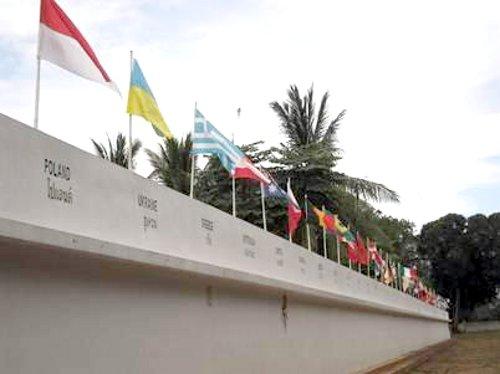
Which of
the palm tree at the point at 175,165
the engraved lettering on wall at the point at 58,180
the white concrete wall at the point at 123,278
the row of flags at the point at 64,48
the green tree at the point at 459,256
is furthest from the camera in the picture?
the green tree at the point at 459,256

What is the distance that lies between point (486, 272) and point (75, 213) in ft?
172

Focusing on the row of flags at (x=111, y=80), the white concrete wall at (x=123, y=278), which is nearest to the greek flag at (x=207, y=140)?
the row of flags at (x=111, y=80)

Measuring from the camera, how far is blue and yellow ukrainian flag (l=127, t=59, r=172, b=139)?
7023mm

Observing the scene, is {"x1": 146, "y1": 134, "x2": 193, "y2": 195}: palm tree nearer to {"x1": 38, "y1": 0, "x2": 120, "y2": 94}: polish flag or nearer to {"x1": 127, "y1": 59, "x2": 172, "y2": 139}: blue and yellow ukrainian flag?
{"x1": 127, "y1": 59, "x2": 172, "y2": 139}: blue and yellow ukrainian flag

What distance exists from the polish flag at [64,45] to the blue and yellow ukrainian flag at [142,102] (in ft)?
2.65

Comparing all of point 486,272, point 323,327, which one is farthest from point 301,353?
point 486,272

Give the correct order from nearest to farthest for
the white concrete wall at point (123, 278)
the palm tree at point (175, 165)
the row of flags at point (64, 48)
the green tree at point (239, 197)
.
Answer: the white concrete wall at point (123, 278), the row of flags at point (64, 48), the green tree at point (239, 197), the palm tree at point (175, 165)

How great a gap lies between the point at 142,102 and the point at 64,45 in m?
1.39

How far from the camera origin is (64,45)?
5.83m

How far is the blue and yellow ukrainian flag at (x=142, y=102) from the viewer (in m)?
7.02

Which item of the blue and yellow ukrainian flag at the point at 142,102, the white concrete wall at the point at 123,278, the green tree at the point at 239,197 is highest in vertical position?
the green tree at the point at 239,197

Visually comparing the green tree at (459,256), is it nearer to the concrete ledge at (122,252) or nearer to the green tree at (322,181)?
the green tree at (322,181)

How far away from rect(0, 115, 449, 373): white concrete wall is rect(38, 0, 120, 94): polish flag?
2.47 feet

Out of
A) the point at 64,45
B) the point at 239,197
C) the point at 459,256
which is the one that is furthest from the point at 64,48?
the point at 459,256
